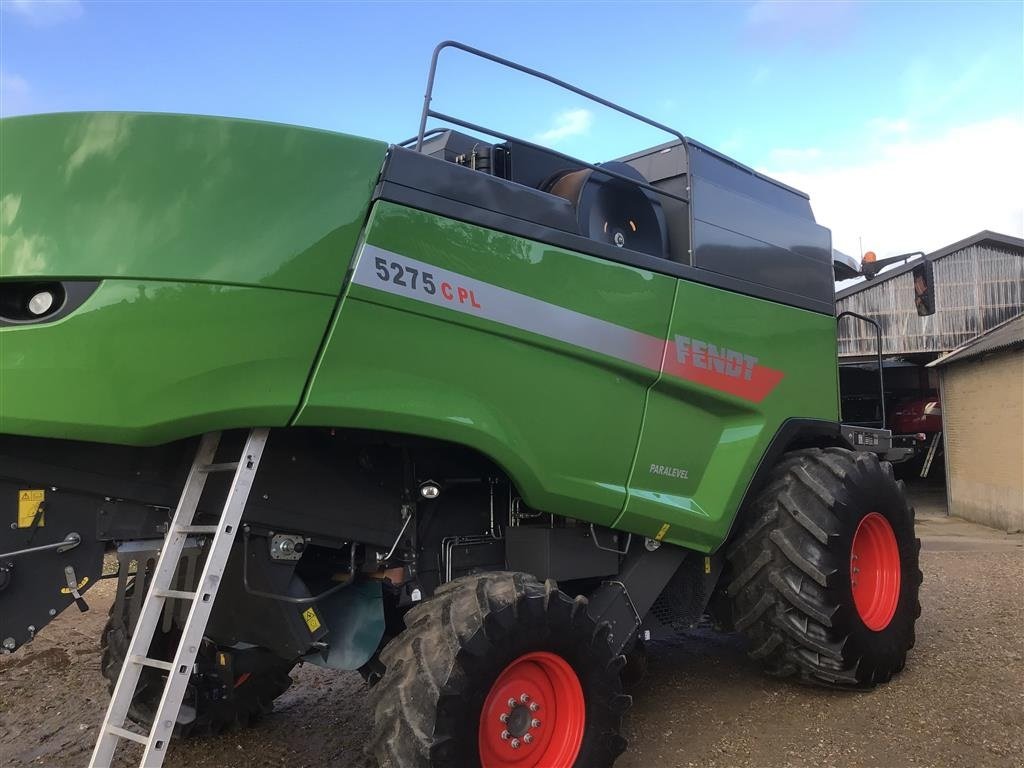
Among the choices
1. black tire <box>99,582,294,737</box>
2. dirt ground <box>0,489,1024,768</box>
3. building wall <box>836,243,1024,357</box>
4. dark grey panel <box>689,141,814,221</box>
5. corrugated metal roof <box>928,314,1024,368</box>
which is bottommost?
dirt ground <box>0,489,1024,768</box>

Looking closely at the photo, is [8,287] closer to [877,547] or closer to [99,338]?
[99,338]

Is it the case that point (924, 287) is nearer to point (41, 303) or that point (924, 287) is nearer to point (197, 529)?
point (197, 529)

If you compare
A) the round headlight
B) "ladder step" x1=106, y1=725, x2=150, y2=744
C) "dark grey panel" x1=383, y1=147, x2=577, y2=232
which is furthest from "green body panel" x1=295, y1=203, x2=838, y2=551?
"ladder step" x1=106, y1=725, x2=150, y2=744

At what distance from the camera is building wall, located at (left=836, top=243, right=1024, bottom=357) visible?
16.3m

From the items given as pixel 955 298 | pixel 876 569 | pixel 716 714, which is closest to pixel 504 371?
pixel 716 714

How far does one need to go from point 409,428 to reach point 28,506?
1.27 m

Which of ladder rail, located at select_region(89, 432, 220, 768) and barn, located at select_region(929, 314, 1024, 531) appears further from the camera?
barn, located at select_region(929, 314, 1024, 531)

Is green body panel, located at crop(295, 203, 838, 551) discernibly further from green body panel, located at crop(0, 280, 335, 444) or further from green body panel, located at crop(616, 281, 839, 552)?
green body panel, located at crop(0, 280, 335, 444)

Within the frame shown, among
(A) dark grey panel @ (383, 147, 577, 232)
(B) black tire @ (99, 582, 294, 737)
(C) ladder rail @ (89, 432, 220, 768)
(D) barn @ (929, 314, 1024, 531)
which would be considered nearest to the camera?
(C) ladder rail @ (89, 432, 220, 768)

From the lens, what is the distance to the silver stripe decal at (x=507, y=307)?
2.86 meters

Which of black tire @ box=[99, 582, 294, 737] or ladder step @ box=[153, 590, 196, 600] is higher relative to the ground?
ladder step @ box=[153, 590, 196, 600]

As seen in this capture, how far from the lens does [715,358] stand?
13.3 ft

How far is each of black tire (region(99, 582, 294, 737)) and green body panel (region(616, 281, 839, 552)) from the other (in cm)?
183

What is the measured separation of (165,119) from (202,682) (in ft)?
8.43
